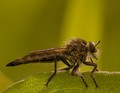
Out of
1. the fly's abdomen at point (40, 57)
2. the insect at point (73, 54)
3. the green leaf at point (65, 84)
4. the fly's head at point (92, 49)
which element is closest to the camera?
the green leaf at point (65, 84)

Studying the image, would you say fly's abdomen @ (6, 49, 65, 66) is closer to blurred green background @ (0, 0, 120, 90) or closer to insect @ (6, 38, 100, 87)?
insect @ (6, 38, 100, 87)

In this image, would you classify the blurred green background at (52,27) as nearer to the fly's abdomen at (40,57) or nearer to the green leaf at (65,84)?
the fly's abdomen at (40,57)

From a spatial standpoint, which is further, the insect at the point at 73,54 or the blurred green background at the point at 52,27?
the blurred green background at the point at 52,27

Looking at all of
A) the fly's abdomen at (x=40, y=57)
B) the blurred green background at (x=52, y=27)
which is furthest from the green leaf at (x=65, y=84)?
the blurred green background at (x=52, y=27)

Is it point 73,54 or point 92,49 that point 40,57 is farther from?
point 92,49

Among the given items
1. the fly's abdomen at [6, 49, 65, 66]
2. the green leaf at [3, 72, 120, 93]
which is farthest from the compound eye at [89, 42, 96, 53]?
the green leaf at [3, 72, 120, 93]

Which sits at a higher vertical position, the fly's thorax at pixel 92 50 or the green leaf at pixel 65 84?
the green leaf at pixel 65 84

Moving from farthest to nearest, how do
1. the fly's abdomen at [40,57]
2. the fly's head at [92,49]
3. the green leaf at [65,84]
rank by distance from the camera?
the fly's head at [92,49], the fly's abdomen at [40,57], the green leaf at [65,84]
